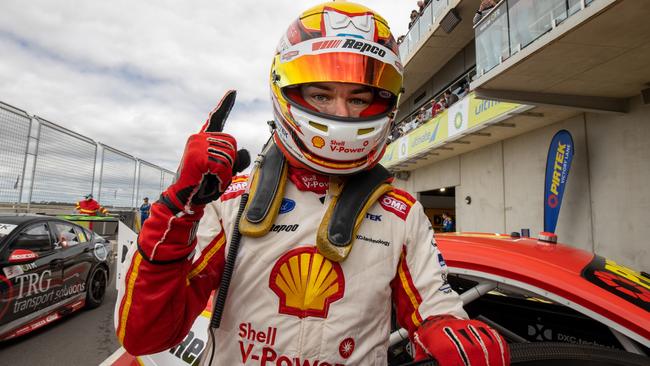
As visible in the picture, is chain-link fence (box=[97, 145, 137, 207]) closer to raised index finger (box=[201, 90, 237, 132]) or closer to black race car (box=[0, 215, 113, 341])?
black race car (box=[0, 215, 113, 341])

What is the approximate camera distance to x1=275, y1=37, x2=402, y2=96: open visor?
4.15 ft

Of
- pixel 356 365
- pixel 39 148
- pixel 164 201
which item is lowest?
pixel 356 365

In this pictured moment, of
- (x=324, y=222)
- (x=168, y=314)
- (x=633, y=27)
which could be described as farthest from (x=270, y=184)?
(x=633, y=27)

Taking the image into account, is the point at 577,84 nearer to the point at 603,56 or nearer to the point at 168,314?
the point at 603,56

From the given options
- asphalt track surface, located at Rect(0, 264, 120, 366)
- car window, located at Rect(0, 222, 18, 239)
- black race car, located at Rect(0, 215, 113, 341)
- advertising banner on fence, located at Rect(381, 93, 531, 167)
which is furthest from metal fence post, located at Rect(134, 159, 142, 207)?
advertising banner on fence, located at Rect(381, 93, 531, 167)

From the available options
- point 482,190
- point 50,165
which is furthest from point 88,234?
point 482,190

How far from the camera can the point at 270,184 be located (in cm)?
119

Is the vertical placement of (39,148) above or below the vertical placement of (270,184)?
above

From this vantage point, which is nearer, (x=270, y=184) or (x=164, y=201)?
(x=164, y=201)

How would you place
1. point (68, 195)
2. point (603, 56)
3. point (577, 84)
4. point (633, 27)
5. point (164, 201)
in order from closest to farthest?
point (164, 201) < point (633, 27) < point (603, 56) < point (577, 84) < point (68, 195)

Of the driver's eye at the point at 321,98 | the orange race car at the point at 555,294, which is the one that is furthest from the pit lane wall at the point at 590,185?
the driver's eye at the point at 321,98

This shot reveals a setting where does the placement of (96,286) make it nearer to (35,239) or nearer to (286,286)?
(35,239)

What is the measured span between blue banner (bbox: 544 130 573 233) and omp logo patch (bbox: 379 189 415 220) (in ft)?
26.4

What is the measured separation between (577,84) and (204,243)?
7816mm
